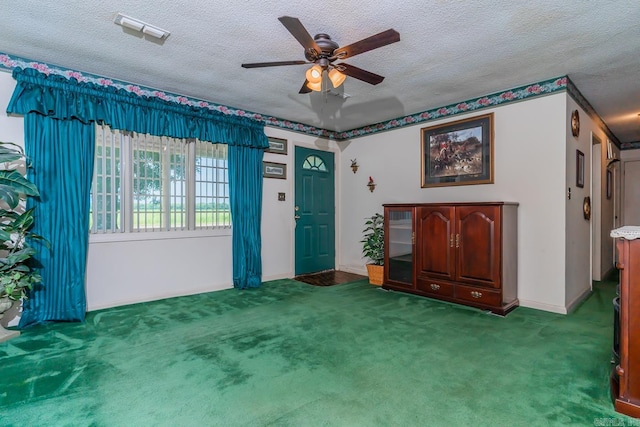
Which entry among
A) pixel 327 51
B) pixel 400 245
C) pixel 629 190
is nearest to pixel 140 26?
pixel 327 51

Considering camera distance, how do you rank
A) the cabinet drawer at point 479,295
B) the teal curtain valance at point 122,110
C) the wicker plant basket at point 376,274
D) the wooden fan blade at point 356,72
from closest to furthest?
the wooden fan blade at point 356,72, the teal curtain valance at point 122,110, the cabinet drawer at point 479,295, the wicker plant basket at point 376,274

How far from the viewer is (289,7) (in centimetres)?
221

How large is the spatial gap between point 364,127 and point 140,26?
3.56 m

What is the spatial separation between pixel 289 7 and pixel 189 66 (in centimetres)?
142

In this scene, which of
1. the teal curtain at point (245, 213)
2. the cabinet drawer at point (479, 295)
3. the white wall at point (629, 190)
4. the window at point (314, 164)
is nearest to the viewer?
the cabinet drawer at point (479, 295)

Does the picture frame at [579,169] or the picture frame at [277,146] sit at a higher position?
the picture frame at [277,146]

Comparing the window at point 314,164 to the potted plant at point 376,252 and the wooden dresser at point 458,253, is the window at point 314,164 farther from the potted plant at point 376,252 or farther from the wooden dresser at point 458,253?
the wooden dresser at point 458,253

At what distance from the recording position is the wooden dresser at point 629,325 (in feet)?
5.64

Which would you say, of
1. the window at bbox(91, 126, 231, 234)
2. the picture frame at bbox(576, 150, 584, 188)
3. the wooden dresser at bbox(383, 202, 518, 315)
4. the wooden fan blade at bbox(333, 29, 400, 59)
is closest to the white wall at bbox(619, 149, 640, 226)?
the picture frame at bbox(576, 150, 584, 188)

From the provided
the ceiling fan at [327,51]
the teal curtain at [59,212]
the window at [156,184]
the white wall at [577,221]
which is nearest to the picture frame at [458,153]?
the white wall at [577,221]

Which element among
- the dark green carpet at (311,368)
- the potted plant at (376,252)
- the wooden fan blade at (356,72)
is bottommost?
the dark green carpet at (311,368)

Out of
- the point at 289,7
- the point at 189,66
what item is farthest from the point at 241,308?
the point at 289,7

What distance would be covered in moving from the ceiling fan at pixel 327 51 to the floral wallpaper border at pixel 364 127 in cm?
191

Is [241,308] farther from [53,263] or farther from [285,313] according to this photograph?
[53,263]
